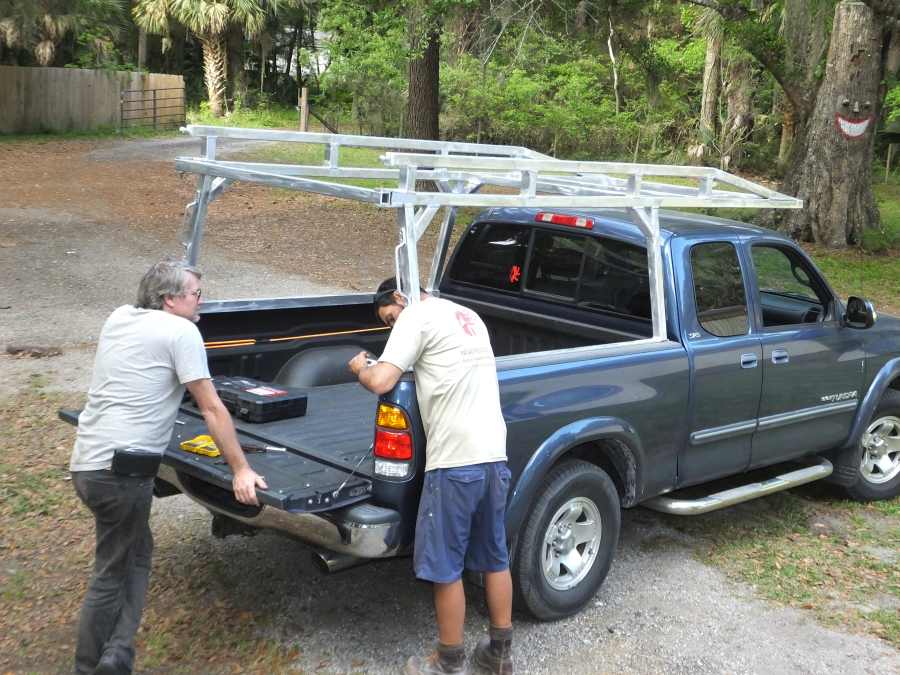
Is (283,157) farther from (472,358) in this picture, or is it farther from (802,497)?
(472,358)

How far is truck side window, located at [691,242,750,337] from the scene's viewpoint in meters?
5.15

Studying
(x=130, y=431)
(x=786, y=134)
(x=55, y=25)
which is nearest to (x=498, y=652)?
(x=130, y=431)

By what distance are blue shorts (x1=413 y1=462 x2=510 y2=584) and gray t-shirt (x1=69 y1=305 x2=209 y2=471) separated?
96cm

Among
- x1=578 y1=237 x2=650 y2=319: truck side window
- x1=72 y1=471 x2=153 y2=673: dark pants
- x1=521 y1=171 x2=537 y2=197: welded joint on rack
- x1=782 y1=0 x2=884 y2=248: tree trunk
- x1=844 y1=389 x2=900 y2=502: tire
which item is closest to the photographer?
x1=72 y1=471 x2=153 y2=673: dark pants

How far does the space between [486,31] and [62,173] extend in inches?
371

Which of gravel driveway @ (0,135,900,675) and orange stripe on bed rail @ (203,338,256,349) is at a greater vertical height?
orange stripe on bed rail @ (203,338,256,349)

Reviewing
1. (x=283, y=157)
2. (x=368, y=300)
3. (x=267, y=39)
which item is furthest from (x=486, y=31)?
(x=267, y=39)

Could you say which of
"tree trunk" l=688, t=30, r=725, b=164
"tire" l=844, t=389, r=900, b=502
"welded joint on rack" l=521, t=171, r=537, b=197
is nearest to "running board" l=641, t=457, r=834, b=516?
"tire" l=844, t=389, r=900, b=502

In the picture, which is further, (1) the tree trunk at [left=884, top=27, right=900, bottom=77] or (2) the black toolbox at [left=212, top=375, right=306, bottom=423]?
(1) the tree trunk at [left=884, top=27, right=900, bottom=77]

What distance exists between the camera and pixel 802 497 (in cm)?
648

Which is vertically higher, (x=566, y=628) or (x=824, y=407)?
(x=824, y=407)

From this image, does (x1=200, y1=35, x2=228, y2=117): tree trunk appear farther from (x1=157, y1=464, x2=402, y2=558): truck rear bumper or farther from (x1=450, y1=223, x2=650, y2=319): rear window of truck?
(x1=157, y1=464, x2=402, y2=558): truck rear bumper

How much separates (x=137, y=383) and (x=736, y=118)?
1145 inches

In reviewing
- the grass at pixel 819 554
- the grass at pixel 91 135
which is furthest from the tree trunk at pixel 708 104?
the grass at pixel 819 554
